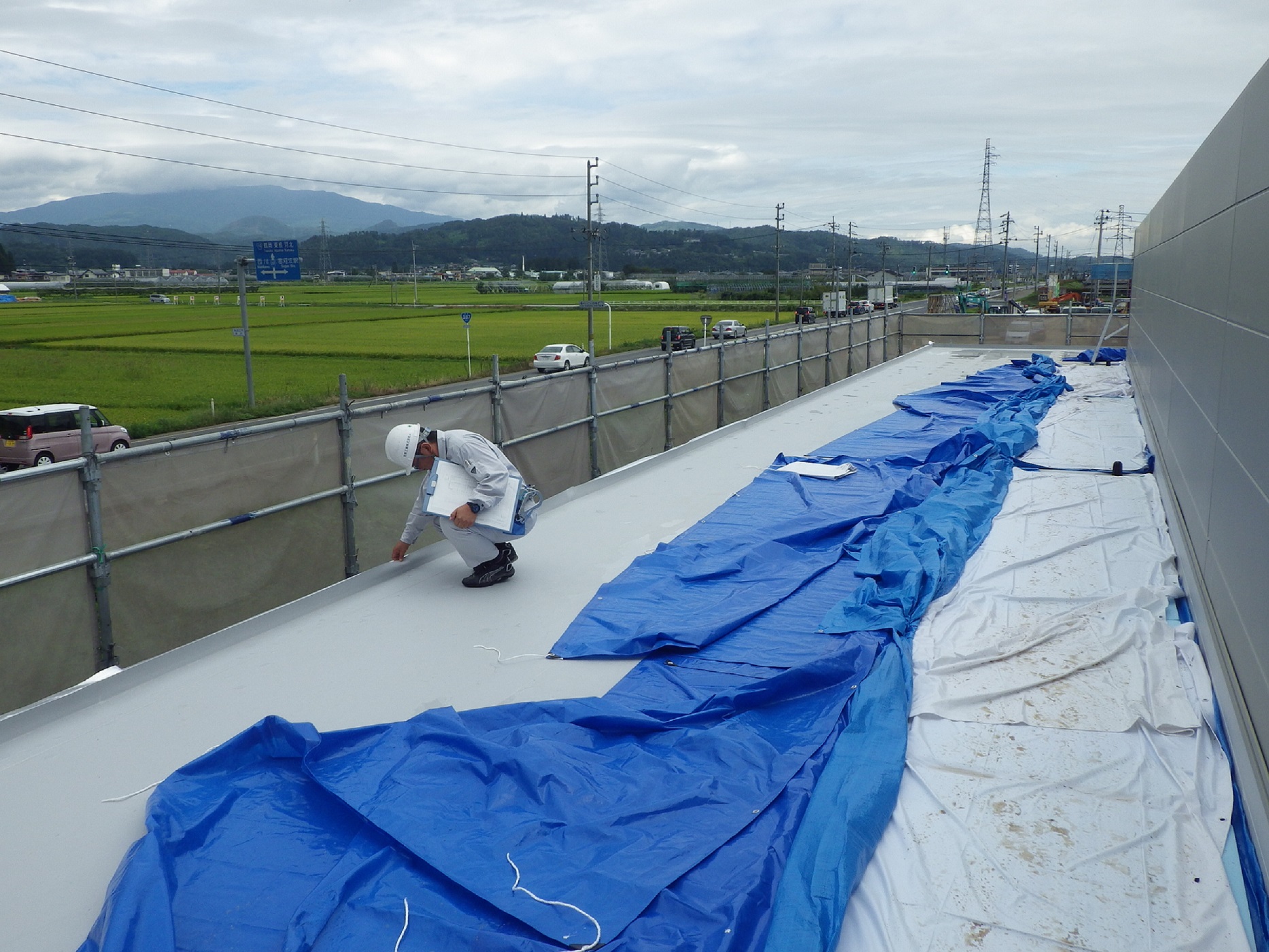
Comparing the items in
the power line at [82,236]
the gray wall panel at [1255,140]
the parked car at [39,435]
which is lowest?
the parked car at [39,435]

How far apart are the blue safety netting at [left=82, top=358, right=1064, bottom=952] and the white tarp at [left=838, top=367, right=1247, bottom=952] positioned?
0.60ft

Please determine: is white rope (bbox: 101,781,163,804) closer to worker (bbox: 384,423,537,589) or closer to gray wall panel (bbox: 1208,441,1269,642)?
worker (bbox: 384,423,537,589)

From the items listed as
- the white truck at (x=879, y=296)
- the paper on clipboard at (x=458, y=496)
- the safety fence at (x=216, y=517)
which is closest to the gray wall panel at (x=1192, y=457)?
the paper on clipboard at (x=458, y=496)

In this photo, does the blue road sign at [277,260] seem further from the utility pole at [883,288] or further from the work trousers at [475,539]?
the work trousers at [475,539]

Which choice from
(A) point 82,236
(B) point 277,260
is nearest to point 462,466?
(B) point 277,260

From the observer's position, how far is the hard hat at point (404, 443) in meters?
6.05

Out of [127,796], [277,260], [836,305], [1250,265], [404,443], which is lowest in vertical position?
[127,796]

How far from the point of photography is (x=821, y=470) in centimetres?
944

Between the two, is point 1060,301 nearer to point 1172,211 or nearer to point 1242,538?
point 1172,211

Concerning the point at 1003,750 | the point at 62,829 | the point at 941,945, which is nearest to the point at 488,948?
the point at 941,945

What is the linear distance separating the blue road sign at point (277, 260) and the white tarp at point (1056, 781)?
3803 cm

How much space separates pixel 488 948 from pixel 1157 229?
14.9 metres

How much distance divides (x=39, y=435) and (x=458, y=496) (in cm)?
1931

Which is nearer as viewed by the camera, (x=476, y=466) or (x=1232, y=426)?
(x=1232, y=426)
